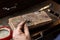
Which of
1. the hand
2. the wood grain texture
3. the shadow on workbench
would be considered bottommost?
the shadow on workbench

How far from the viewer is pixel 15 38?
66 centimetres

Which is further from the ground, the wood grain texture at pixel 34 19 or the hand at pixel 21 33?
the wood grain texture at pixel 34 19

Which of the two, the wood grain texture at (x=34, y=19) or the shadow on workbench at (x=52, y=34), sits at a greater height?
the wood grain texture at (x=34, y=19)

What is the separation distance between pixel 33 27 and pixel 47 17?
4.0 inches

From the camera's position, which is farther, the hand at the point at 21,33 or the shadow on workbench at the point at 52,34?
the shadow on workbench at the point at 52,34

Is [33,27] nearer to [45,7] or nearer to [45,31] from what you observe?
[45,31]

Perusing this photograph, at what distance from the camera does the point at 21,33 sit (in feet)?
2.18

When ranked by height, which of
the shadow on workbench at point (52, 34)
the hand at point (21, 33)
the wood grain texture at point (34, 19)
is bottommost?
the shadow on workbench at point (52, 34)

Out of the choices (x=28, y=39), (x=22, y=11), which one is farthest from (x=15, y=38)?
(x=22, y=11)

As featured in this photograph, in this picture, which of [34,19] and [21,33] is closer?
[21,33]

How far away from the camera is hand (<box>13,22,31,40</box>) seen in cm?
66

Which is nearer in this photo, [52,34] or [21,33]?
[21,33]

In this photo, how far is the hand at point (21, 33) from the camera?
657mm

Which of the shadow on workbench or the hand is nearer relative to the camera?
the hand
